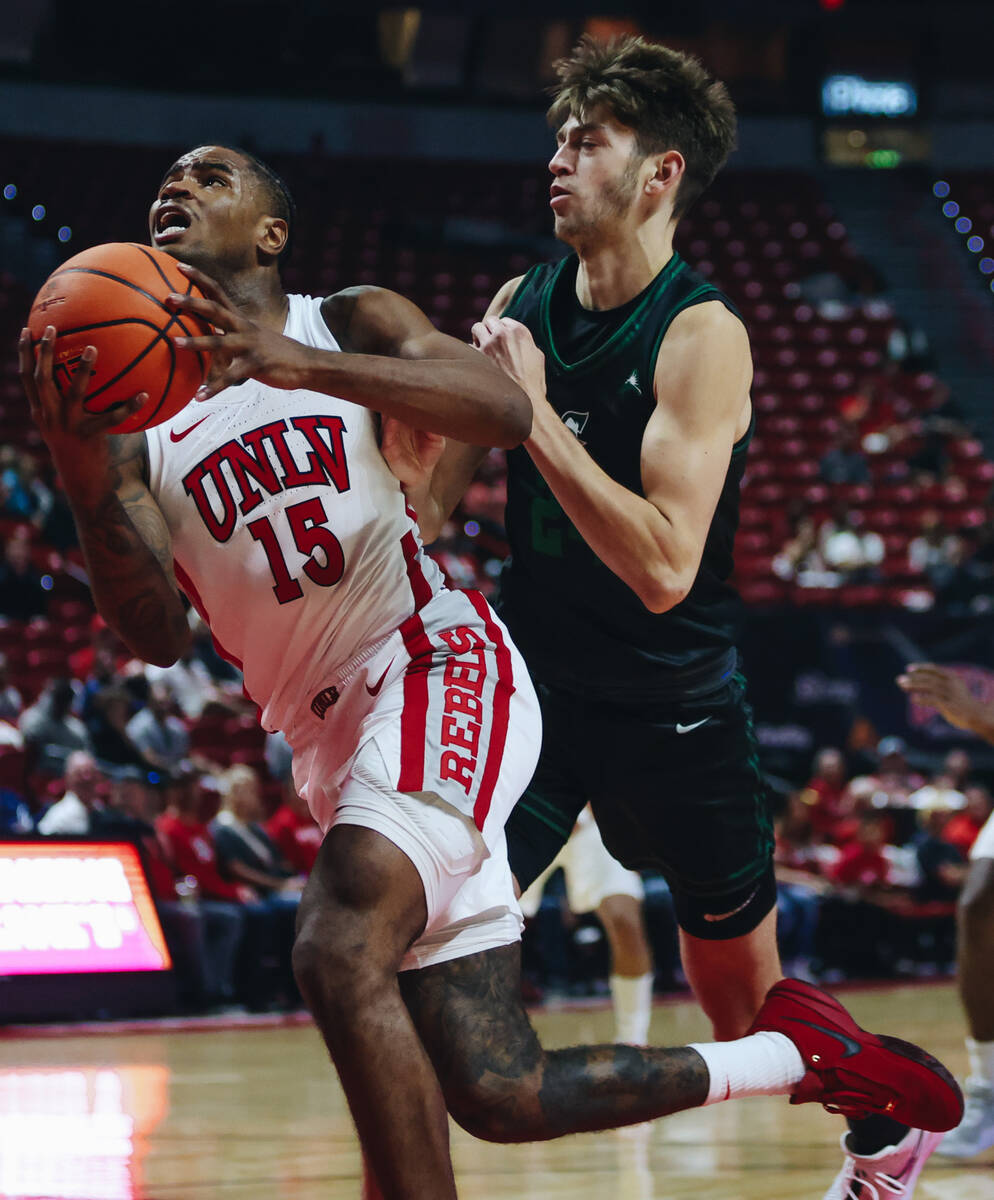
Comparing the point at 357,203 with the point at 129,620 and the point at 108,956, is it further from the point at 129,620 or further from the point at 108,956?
the point at 129,620

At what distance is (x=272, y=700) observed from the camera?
3.16 metres

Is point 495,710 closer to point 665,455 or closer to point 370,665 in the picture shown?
point 370,665

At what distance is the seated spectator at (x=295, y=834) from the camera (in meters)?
9.15

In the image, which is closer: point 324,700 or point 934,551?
point 324,700

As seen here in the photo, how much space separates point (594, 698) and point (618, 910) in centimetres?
308

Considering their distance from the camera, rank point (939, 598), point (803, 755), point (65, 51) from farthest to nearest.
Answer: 1. point (65, 51)
2. point (939, 598)
3. point (803, 755)

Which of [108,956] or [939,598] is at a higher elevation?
[939,598]

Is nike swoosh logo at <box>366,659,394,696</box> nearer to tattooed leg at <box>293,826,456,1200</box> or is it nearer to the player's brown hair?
tattooed leg at <box>293,826,456,1200</box>

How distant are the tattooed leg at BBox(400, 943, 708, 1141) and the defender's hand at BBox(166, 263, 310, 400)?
3.73 feet

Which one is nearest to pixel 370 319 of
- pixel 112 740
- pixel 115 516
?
pixel 115 516

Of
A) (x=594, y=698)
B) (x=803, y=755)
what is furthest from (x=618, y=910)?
(x=803, y=755)

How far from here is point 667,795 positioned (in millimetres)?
3660

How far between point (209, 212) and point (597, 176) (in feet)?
3.08

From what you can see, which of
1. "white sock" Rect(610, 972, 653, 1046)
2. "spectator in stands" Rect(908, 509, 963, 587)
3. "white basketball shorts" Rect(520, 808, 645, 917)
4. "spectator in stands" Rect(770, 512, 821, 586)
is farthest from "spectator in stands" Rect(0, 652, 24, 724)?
"spectator in stands" Rect(908, 509, 963, 587)
